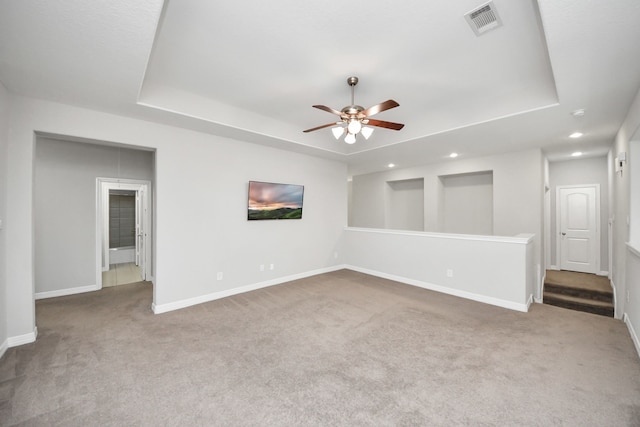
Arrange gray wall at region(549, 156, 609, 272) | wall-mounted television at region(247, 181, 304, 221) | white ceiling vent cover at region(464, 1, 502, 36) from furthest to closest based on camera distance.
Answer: gray wall at region(549, 156, 609, 272), wall-mounted television at region(247, 181, 304, 221), white ceiling vent cover at region(464, 1, 502, 36)

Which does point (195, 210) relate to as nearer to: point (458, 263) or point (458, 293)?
point (458, 263)

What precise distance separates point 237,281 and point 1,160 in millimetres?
3036

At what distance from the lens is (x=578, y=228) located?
5832 millimetres

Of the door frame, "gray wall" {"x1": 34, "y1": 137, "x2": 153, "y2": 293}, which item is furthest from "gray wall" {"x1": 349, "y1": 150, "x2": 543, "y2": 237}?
"gray wall" {"x1": 34, "y1": 137, "x2": 153, "y2": 293}

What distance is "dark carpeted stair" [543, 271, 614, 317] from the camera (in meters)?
4.12

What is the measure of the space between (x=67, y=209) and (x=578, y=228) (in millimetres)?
9894

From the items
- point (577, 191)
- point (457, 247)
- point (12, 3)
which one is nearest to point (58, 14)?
point (12, 3)

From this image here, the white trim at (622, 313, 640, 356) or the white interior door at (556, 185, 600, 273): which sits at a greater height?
the white interior door at (556, 185, 600, 273)

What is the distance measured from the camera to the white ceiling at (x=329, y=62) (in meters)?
1.79

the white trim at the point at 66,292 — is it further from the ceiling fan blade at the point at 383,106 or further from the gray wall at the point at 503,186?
the gray wall at the point at 503,186

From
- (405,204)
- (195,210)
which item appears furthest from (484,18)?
(405,204)

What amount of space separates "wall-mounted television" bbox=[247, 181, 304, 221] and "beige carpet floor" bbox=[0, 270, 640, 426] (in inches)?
64.9

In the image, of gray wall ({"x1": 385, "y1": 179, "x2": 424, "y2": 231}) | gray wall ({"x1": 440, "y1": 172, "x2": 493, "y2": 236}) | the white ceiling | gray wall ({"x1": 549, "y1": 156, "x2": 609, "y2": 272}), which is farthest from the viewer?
gray wall ({"x1": 385, "y1": 179, "x2": 424, "y2": 231})

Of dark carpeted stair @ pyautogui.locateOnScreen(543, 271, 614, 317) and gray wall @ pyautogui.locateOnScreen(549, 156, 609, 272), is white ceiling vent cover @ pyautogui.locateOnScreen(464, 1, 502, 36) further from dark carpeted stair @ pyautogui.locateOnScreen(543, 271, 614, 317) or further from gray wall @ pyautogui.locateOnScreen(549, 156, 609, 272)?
gray wall @ pyautogui.locateOnScreen(549, 156, 609, 272)
